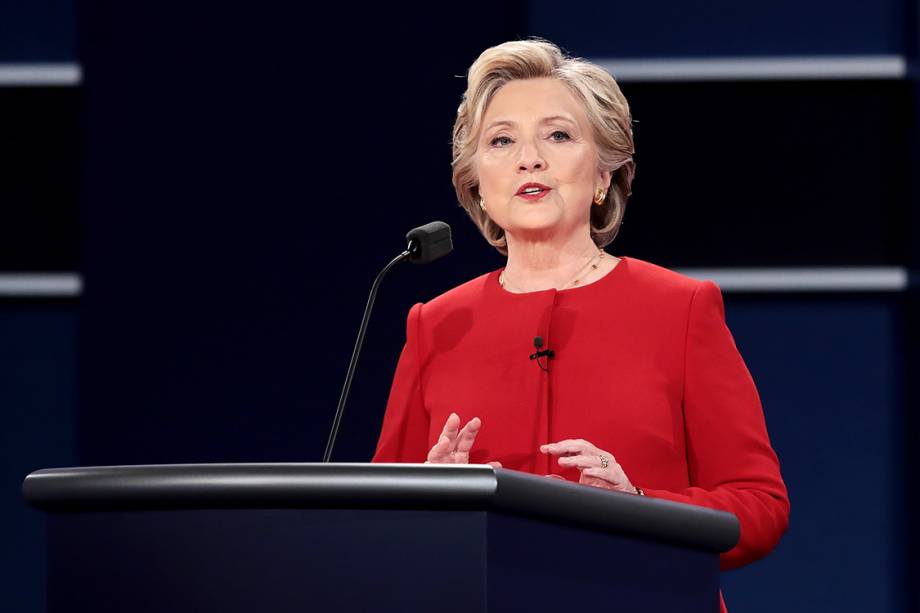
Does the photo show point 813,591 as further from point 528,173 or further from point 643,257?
point 528,173

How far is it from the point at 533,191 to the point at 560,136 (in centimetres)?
10

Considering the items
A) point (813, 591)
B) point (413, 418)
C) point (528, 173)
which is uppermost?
point (528, 173)

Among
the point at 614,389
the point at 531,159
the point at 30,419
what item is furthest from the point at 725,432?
the point at 30,419

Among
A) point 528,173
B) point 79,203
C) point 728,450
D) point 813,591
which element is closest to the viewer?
point 728,450

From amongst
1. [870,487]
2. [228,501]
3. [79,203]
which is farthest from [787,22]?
[228,501]

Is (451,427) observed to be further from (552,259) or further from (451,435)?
(552,259)

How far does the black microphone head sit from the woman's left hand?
498 millimetres

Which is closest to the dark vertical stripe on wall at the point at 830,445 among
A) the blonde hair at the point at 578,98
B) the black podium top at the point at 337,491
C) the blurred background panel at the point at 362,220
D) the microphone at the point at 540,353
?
the blurred background panel at the point at 362,220

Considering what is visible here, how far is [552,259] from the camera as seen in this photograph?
6.64ft

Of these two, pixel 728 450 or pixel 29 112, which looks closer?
pixel 728 450

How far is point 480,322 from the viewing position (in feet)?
6.61

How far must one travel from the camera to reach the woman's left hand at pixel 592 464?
1.39 meters

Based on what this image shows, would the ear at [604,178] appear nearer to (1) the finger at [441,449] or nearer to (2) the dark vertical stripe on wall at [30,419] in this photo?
(1) the finger at [441,449]

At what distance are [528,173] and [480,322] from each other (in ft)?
0.79
